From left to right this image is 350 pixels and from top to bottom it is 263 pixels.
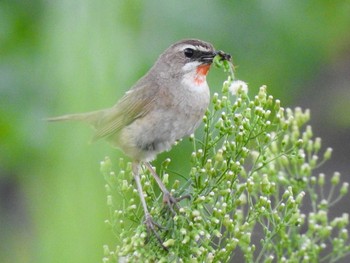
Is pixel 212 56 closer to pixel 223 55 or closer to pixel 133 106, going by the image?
pixel 223 55

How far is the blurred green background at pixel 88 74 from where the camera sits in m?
0.72

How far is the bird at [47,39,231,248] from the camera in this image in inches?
133

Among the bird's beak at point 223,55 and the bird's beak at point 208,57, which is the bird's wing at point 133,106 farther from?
the bird's beak at point 223,55

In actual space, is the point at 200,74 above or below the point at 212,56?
below

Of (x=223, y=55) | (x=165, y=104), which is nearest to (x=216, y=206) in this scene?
(x=223, y=55)

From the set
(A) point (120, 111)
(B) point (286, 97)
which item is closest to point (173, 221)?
(A) point (120, 111)

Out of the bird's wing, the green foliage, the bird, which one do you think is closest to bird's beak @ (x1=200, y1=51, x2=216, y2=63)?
the bird

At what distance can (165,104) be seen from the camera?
364 cm

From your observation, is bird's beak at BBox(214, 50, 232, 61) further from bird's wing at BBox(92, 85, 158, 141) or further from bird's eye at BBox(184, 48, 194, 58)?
bird's wing at BBox(92, 85, 158, 141)

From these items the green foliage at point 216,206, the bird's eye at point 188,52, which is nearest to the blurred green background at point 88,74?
the bird's eye at point 188,52

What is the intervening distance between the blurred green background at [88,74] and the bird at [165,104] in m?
0.08

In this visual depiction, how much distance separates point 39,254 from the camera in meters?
0.74

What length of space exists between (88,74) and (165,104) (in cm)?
290

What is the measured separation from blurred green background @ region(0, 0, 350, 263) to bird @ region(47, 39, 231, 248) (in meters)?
0.08
